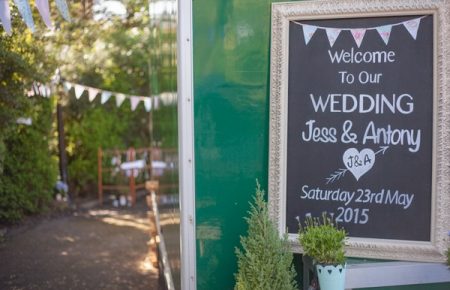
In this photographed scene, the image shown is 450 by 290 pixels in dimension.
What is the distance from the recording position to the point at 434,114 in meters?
2.56

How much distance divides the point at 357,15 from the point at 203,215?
1.27 meters

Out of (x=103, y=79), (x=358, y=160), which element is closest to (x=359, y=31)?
(x=358, y=160)

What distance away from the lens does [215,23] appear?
267 centimetres

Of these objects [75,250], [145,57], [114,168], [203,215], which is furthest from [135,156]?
[203,215]

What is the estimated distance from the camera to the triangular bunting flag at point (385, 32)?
8.48ft

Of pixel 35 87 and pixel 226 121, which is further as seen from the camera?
pixel 35 87

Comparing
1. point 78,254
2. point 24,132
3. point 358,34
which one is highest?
point 358,34

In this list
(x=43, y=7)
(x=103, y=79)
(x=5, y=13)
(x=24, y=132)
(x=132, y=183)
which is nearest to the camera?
(x=5, y=13)

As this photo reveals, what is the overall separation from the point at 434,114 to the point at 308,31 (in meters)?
0.74

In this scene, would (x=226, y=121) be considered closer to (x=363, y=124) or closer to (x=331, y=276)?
(x=363, y=124)

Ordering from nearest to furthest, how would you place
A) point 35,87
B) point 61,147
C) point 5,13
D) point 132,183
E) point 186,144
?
point 186,144
point 5,13
point 35,87
point 61,147
point 132,183

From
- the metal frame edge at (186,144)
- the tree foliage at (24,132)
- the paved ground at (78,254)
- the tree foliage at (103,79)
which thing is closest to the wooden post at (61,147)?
→ the tree foliage at (103,79)

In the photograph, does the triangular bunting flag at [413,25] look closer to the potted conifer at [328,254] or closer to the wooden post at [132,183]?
the potted conifer at [328,254]

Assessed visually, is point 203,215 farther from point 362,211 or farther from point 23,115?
point 23,115
